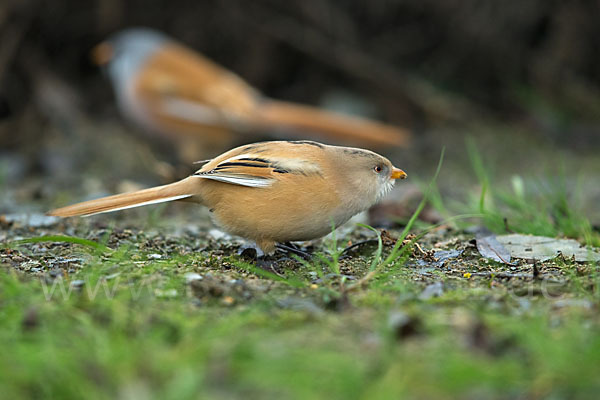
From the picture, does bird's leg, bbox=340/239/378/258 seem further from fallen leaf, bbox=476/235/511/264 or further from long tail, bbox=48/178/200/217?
long tail, bbox=48/178/200/217

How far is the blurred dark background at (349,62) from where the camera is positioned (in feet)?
24.7

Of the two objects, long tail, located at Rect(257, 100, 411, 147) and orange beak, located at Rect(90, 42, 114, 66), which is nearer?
long tail, located at Rect(257, 100, 411, 147)

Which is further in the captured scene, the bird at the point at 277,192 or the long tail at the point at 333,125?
the long tail at the point at 333,125

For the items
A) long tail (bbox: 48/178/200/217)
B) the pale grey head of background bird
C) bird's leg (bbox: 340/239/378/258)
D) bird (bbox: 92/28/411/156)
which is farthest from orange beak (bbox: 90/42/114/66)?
bird's leg (bbox: 340/239/378/258)

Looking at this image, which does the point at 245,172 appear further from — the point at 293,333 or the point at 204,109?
the point at 204,109

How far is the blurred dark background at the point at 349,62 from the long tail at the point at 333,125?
856 millimetres

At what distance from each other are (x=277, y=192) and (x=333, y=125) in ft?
11.2

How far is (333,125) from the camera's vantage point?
6.71m

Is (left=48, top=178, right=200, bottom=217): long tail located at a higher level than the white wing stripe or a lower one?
lower

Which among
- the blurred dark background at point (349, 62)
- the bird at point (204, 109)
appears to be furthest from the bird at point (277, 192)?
the blurred dark background at point (349, 62)

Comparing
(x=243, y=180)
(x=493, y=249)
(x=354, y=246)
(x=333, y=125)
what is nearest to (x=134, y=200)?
(x=243, y=180)

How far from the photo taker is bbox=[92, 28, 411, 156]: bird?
674cm

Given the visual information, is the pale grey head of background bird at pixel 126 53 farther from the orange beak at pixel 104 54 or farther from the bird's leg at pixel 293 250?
the bird's leg at pixel 293 250

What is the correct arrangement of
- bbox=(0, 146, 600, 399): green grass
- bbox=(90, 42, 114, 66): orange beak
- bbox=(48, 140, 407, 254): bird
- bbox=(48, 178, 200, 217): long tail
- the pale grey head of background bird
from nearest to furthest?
bbox=(0, 146, 600, 399): green grass → bbox=(48, 140, 407, 254): bird → bbox=(48, 178, 200, 217): long tail → the pale grey head of background bird → bbox=(90, 42, 114, 66): orange beak
